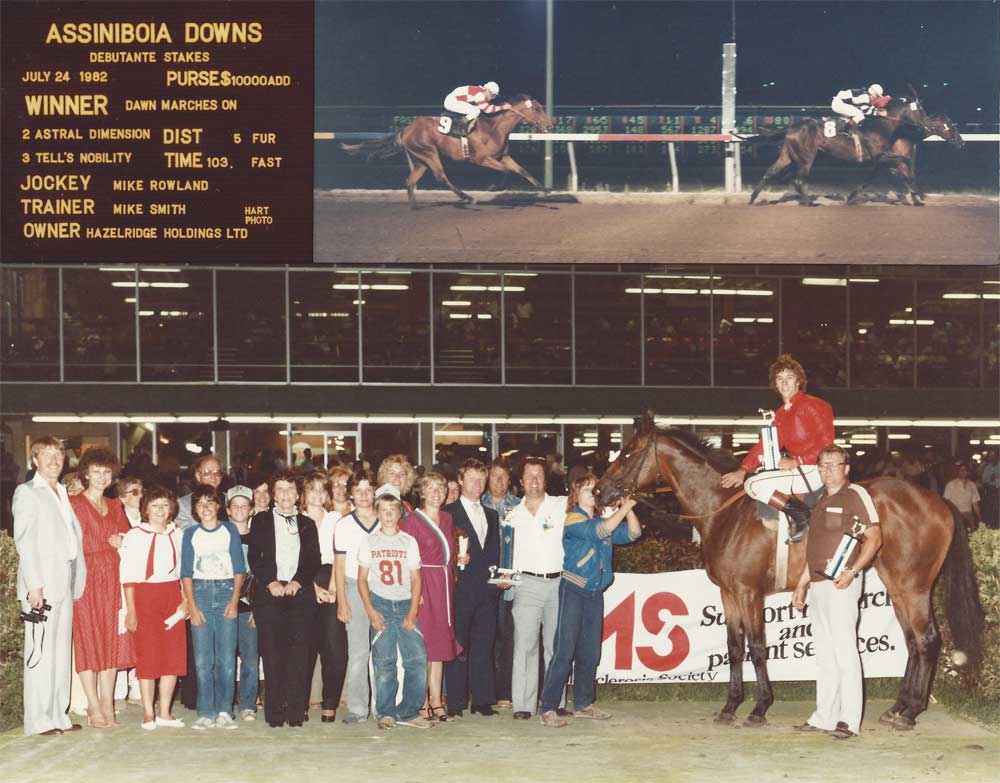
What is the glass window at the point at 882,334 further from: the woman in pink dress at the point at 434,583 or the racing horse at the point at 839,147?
the woman in pink dress at the point at 434,583

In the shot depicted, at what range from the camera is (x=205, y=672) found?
848 cm

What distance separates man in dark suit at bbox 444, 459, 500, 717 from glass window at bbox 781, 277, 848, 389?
17758 millimetres

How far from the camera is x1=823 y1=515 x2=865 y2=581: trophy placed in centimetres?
815

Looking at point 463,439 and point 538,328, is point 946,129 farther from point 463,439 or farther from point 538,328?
point 463,439

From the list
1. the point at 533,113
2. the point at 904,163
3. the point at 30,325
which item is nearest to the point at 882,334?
the point at 30,325

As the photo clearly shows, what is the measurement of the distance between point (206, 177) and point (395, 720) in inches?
149

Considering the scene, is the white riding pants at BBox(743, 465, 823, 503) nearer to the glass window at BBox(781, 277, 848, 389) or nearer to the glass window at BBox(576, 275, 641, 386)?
the glass window at BBox(576, 275, 641, 386)

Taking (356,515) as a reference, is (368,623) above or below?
below

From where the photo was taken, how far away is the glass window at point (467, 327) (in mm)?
25609

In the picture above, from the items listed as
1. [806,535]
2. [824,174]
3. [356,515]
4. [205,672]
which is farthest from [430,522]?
[824,174]

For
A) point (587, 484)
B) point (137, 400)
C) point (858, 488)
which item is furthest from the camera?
point (137, 400)

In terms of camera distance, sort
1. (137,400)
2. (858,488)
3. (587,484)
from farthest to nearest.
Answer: (137,400)
(587,484)
(858,488)

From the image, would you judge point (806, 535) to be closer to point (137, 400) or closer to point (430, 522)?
point (430, 522)

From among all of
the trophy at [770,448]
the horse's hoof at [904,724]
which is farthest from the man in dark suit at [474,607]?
the horse's hoof at [904,724]
